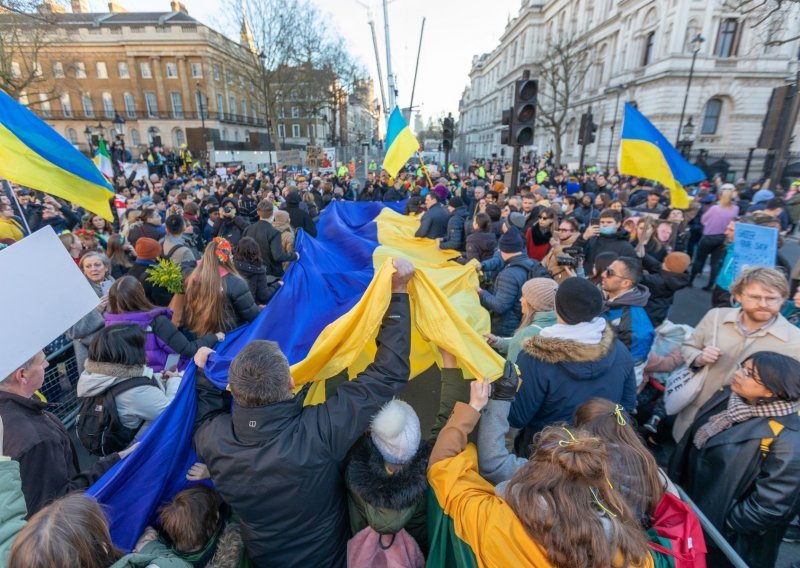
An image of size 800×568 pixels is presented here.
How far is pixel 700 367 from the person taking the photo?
290 cm

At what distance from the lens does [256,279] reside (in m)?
4.91

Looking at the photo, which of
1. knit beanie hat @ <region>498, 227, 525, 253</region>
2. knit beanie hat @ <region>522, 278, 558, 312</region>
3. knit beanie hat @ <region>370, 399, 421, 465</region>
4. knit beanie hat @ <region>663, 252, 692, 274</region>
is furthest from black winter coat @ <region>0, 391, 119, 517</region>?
knit beanie hat @ <region>663, 252, 692, 274</region>

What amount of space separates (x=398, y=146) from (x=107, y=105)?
5708 centimetres

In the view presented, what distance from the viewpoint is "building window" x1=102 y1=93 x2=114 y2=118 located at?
49031 millimetres

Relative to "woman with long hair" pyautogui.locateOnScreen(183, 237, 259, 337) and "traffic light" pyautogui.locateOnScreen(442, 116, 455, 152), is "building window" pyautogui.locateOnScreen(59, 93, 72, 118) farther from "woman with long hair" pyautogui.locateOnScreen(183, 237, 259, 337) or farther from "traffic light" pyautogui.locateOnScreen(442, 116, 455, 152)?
"woman with long hair" pyautogui.locateOnScreen(183, 237, 259, 337)

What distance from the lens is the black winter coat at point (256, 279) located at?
186 inches

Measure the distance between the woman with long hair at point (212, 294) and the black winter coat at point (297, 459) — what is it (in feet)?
6.82

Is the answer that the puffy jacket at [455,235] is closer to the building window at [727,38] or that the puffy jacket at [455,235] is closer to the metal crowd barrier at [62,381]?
the metal crowd barrier at [62,381]

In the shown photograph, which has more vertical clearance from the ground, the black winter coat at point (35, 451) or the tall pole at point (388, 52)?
the tall pole at point (388, 52)

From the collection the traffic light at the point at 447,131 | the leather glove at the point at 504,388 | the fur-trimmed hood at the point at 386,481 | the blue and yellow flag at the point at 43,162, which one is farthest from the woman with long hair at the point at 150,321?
the traffic light at the point at 447,131

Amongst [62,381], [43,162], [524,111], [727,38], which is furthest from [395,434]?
[727,38]

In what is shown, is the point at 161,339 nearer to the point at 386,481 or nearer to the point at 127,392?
the point at 127,392

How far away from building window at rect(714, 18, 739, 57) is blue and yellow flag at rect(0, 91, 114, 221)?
43.5m

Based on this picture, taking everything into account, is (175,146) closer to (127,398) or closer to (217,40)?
(217,40)
